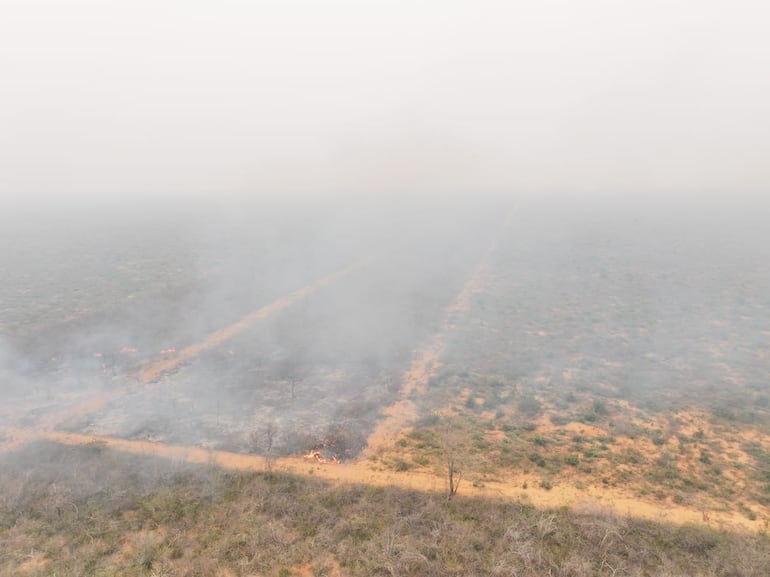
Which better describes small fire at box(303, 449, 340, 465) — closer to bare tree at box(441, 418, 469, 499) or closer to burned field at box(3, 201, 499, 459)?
burned field at box(3, 201, 499, 459)

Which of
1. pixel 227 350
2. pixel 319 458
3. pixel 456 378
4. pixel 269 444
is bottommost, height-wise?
pixel 456 378

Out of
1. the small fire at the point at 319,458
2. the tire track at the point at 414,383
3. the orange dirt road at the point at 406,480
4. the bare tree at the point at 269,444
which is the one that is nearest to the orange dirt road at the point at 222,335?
the orange dirt road at the point at 406,480

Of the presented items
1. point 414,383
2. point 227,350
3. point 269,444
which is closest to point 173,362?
point 227,350

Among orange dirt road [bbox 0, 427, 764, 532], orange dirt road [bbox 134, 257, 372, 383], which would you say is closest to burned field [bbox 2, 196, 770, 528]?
orange dirt road [bbox 0, 427, 764, 532]

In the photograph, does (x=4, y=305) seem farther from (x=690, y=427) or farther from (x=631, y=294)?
(x=631, y=294)

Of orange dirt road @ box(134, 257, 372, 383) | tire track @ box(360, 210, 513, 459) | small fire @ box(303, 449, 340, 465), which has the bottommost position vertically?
tire track @ box(360, 210, 513, 459)

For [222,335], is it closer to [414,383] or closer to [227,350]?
[227,350]

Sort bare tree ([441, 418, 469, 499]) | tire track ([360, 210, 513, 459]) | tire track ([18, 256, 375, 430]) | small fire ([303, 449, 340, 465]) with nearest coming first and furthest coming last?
bare tree ([441, 418, 469, 499]) < small fire ([303, 449, 340, 465]) < tire track ([360, 210, 513, 459]) < tire track ([18, 256, 375, 430])

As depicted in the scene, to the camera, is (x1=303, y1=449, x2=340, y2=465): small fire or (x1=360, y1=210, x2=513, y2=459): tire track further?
(x1=360, y1=210, x2=513, y2=459): tire track

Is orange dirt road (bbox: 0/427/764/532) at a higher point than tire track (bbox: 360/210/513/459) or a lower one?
higher

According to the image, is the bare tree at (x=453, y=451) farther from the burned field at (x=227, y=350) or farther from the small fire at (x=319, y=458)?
the small fire at (x=319, y=458)
